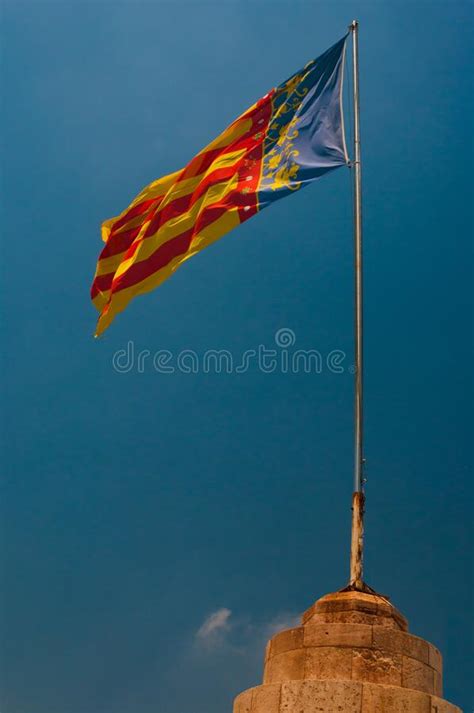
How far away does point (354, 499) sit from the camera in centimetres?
1257

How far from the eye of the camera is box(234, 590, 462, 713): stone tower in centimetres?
968

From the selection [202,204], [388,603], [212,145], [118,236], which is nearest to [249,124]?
[212,145]

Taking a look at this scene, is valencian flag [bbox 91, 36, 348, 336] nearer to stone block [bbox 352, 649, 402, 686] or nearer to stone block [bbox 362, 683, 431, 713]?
stone block [bbox 352, 649, 402, 686]

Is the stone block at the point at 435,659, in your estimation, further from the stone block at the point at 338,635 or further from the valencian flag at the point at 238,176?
the valencian flag at the point at 238,176

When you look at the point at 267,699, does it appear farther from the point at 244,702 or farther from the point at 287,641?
the point at 287,641

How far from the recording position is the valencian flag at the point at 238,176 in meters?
15.5

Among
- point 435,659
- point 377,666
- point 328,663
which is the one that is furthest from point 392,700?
point 435,659

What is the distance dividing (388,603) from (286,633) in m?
1.55

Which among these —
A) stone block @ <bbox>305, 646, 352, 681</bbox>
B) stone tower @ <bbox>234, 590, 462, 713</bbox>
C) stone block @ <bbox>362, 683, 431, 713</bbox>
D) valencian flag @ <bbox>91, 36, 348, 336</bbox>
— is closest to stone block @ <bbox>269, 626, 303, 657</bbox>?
stone tower @ <bbox>234, 590, 462, 713</bbox>

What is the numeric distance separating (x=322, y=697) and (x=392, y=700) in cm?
87

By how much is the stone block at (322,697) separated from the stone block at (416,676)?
0.81m

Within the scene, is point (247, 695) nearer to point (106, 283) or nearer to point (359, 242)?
point (359, 242)

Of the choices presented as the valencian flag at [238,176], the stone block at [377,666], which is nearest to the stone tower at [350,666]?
the stone block at [377,666]

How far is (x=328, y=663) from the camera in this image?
10.3 meters
